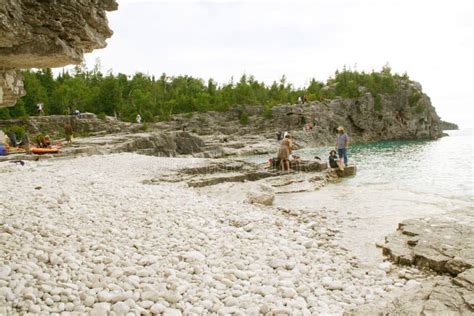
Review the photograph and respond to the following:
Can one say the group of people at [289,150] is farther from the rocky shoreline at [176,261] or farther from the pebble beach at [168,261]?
the pebble beach at [168,261]

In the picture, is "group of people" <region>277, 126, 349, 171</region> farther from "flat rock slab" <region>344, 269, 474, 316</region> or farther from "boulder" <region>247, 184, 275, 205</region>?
"flat rock slab" <region>344, 269, 474, 316</region>

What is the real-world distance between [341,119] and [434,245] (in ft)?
246

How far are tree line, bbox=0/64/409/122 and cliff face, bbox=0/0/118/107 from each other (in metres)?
47.4

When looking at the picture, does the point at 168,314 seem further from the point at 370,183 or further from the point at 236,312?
the point at 370,183

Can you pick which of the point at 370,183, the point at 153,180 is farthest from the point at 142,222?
the point at 370,183

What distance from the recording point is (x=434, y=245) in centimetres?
727

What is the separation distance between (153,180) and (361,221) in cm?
1001

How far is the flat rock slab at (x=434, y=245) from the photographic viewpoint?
6445mm

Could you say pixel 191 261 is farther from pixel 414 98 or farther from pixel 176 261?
pixel 414 98

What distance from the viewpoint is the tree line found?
58.8 metres

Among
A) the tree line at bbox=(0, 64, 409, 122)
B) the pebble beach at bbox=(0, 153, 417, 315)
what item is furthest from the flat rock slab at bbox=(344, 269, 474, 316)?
the tree line at bbox=(0, 64, 409, 122)

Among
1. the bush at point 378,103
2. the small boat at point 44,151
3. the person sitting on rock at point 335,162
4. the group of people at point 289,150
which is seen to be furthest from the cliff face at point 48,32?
the bush at point 378,103

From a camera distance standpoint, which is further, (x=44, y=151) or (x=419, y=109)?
(x=419, y=109)

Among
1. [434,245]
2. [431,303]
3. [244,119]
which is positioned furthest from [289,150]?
[244,119]
